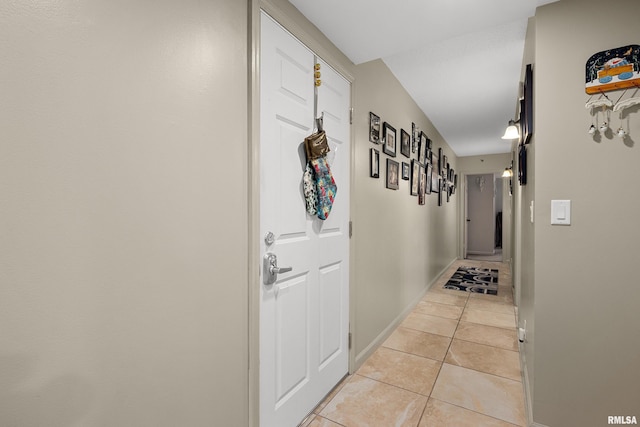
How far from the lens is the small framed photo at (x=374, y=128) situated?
2446 millimetres

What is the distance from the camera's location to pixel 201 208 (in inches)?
43.7

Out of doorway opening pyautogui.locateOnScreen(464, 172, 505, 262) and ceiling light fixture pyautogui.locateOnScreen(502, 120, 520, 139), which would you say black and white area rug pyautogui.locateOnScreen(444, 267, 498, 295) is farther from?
doorway opening pyautogui.locateOnScreen(464, 172, 505, 262)

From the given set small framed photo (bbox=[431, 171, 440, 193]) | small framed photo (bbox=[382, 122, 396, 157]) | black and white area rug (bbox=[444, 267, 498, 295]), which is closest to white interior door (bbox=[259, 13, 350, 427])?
small framed photo (bbox=[382, 122, 396, 157])

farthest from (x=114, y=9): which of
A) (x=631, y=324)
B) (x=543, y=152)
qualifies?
(x=631, y=324)

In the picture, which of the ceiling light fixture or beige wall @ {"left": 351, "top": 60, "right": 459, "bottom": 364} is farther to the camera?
the ceiling light fixture

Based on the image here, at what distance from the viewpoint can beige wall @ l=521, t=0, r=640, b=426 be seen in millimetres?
1428

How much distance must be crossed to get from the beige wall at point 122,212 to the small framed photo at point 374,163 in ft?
4.42

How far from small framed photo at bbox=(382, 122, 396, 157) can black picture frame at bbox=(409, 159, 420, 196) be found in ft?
2.29

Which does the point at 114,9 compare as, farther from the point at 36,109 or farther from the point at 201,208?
the point at 201,208

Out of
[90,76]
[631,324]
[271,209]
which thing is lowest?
[631,324]

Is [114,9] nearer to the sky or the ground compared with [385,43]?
nearer to the ground

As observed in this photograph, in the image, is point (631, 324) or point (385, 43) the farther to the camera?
point (385, 43)

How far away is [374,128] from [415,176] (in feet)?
4.35

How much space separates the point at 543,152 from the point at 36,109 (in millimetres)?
2001
